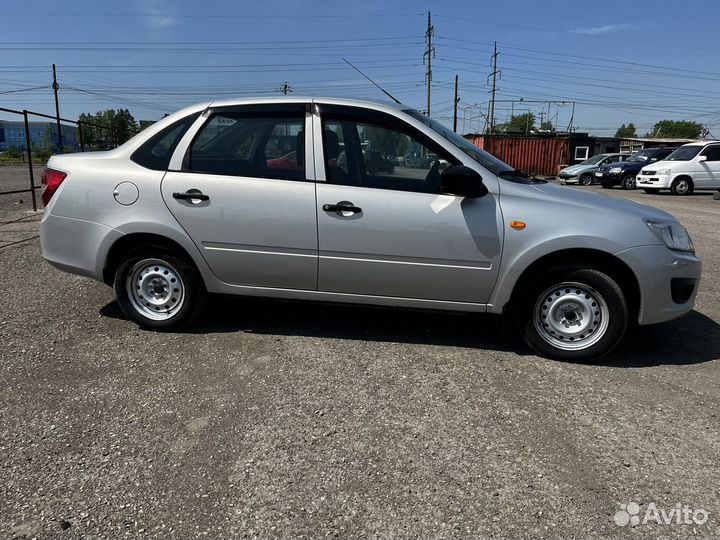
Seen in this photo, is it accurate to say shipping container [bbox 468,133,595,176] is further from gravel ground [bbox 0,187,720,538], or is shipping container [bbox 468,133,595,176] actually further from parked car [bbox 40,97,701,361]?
parked car [bbox 40,97,701,361]

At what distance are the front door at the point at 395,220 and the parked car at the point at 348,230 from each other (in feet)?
0.03

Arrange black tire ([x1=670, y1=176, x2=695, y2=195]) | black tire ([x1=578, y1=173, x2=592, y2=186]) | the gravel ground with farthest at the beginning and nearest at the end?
black tire ([x1=578, y1=173, x2=592, y2=186])
black tire ([x1=670, y1=176, x2=695, y2=195])
the gravel ground

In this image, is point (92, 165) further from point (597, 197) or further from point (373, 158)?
point (597, 197)

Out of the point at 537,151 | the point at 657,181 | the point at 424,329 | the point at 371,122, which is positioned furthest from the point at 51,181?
the point at 537,151

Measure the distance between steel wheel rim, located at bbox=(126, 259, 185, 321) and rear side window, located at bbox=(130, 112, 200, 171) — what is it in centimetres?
75

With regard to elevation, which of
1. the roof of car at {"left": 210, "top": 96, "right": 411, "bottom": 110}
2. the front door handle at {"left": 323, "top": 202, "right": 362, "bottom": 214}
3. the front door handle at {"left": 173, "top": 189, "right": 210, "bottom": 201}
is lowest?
the front door handle at {"left": 323, "top": 202, "right": 362, "bottom": 214}

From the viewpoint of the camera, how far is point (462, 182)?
3615mm

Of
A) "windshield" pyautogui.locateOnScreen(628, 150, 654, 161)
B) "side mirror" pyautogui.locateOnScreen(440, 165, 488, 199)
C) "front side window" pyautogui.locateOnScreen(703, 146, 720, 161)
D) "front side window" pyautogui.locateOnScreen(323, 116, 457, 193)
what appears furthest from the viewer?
"windshield" pyautogui.locateOnScreen(628, 150, 654, 161)

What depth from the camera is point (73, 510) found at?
2256 mm

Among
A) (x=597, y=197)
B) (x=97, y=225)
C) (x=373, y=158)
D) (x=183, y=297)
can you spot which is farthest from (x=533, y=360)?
(x=97, y=225)

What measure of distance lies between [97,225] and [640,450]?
3.94 m

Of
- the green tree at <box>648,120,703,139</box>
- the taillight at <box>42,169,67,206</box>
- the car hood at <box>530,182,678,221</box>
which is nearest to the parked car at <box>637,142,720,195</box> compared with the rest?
the car hood at <box>530,182,678,221</box>

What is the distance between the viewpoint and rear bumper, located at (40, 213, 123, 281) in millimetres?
4121

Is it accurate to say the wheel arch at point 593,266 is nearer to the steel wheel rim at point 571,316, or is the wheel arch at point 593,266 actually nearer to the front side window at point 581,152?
the steel wheel rim at point 571,316
